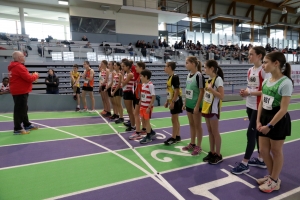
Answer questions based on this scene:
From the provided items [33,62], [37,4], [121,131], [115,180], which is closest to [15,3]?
[37,4]

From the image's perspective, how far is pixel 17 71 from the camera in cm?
500

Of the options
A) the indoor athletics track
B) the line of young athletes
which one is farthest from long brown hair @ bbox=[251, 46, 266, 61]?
the indoor athletics track

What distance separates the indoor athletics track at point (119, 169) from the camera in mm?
2736

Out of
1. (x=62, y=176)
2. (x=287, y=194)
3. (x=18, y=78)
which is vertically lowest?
(x=287, y=194)

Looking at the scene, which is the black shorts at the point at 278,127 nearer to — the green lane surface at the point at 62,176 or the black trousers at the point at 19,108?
the green lane surface at the point at 62,176

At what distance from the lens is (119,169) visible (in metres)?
3.39

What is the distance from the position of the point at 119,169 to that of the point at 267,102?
7.89 ft

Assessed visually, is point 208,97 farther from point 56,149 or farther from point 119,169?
point 56,149

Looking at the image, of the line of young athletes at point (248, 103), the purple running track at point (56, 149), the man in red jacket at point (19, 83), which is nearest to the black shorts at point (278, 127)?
the line of young athletes at point (248, 103)

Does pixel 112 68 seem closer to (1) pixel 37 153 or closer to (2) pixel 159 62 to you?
(1) pixel 37 153

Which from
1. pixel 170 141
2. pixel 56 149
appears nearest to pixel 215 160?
pixel 170 141

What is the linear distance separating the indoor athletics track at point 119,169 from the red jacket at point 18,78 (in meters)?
1.18

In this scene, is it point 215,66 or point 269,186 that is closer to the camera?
point 269,186

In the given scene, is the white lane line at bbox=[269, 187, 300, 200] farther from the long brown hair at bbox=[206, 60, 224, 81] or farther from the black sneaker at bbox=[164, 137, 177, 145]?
the black sneaker at bbox=[164, 137, 177, 145]
